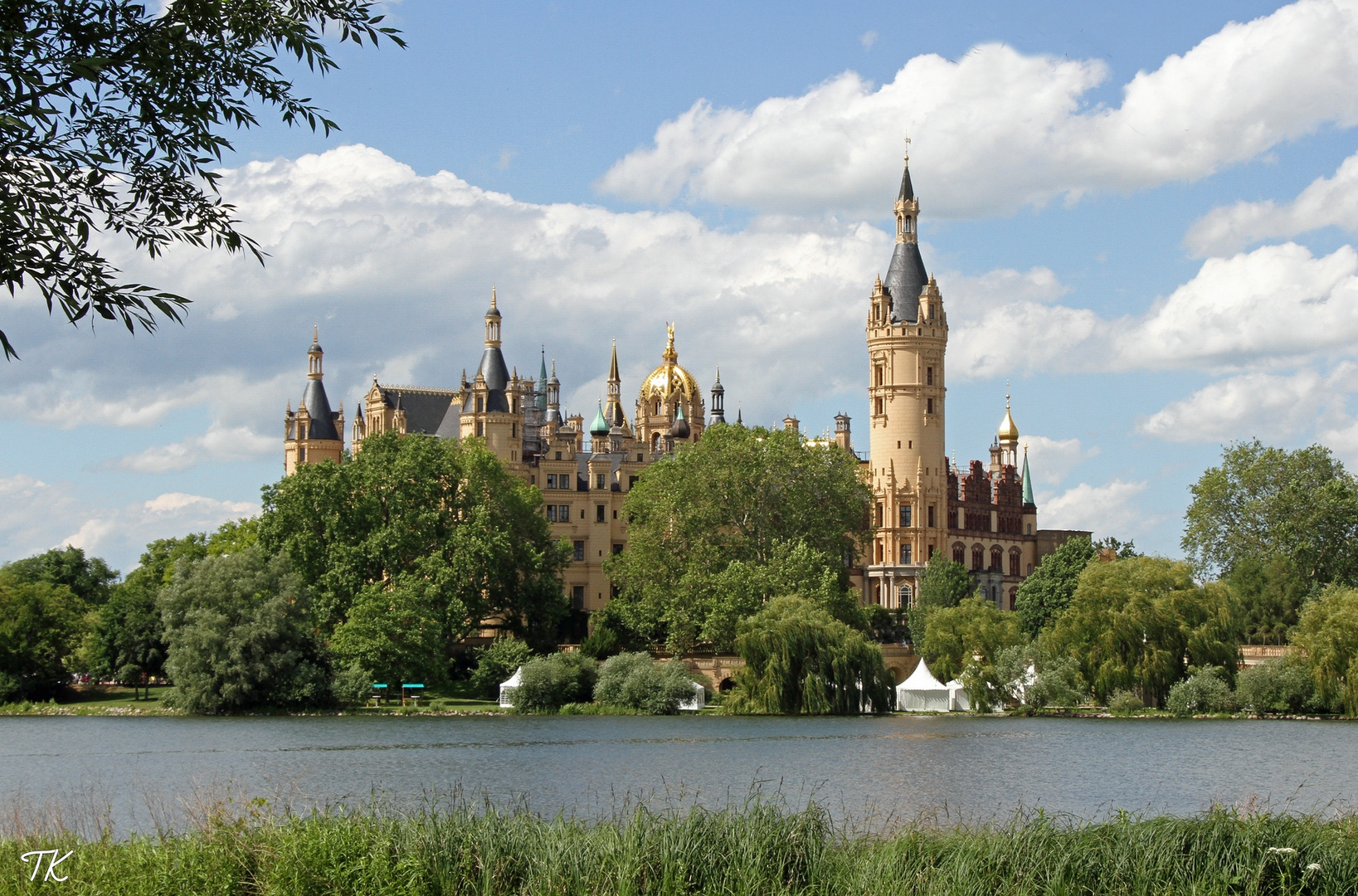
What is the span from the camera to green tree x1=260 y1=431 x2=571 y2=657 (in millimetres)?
70625

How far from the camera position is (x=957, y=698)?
211 ft

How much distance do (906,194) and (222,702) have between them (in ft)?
214

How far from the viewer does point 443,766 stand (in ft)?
126

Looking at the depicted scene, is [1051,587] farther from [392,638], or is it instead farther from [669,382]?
[669,382]

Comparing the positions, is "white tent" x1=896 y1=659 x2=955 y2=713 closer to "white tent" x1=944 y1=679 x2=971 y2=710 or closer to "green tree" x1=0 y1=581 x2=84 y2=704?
"white tent" x1=944 y1=679 x2=971 y2=710

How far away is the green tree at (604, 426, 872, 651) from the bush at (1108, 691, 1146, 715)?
16.9 metres

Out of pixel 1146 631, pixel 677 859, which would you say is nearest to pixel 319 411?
pixel 1146 631

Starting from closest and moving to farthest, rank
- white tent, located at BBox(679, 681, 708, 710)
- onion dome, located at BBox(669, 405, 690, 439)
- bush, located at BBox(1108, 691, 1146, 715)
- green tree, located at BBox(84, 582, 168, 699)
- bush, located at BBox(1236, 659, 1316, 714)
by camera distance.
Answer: bush, located at BBox(1236, 659, 1316, 714) < bush, located at BBox(1108, 691, 1146, 715) < white tent, located at BBox(679, 681, 708, 710) < green tree, located at BBox(84, 582, 168, 699) < onion dome, located at BBox(669, 405, 690, 439)

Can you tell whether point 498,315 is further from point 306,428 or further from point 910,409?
point 910,409

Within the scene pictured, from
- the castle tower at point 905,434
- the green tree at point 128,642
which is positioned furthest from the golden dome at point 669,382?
the green tree at point 128,642

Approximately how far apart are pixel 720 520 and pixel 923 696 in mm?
18234

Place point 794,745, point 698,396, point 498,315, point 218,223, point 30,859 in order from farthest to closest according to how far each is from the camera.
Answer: point 698,396
point 498,315
point 794,745
point 30,859
point 218,223

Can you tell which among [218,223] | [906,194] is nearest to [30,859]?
[218,223]

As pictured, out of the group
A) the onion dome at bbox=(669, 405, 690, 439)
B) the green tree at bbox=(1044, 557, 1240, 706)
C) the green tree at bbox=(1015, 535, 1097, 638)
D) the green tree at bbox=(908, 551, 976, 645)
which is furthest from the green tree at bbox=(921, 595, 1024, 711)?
the onion dome at bbox=(669, 405, 690, 439)
